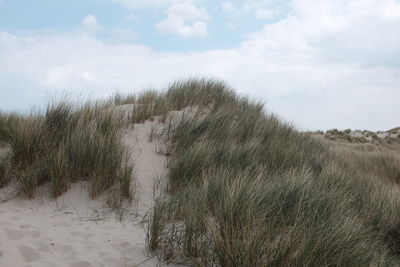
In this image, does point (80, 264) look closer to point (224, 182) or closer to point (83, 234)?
point (83, 234)

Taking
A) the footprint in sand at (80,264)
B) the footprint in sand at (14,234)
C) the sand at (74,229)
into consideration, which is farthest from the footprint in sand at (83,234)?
the footprint in sand at (80,264)

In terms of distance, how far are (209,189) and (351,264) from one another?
1.58 metres

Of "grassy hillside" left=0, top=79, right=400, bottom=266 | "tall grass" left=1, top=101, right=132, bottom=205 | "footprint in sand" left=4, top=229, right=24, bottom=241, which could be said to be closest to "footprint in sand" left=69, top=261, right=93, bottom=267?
"grassy hillside" left=0, top=79, right=400, bottom=266

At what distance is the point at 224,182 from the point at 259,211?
0.97 meters

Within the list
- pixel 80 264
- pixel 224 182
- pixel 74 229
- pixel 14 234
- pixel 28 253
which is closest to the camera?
pixel 80 264

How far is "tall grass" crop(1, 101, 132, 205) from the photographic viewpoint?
475cm

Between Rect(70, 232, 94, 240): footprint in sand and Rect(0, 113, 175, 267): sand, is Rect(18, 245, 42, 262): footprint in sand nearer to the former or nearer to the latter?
Rect(0, 113, 175, 267): sand

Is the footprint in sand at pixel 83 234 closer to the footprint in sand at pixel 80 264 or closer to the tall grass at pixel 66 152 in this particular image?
the footprint in sand at pixel 80 264

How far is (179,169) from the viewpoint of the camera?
5254 millimetres

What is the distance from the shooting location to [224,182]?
4.04m

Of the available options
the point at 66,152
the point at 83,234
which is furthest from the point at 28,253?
the point at 66,152

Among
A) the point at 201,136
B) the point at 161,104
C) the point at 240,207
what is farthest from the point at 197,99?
the point at 240,207

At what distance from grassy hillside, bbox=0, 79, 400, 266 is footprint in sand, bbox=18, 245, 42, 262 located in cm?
97

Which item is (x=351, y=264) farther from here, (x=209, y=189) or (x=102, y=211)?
(x=102, y=211)
